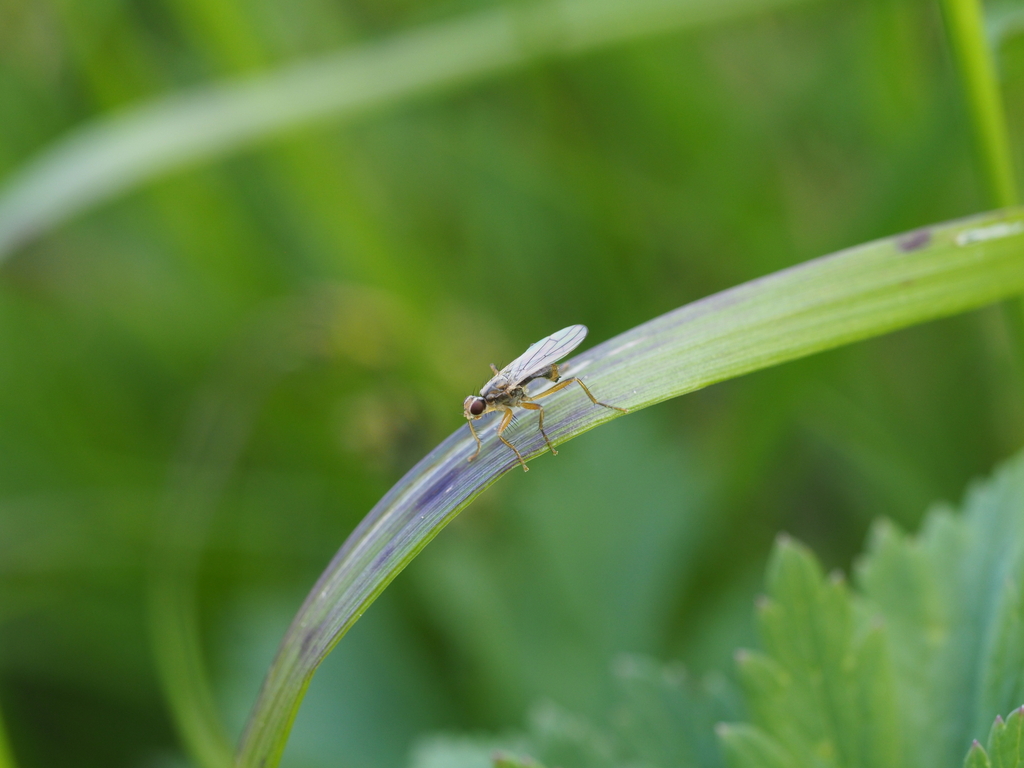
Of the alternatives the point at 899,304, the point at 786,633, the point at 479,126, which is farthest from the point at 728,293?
the point at 479,126

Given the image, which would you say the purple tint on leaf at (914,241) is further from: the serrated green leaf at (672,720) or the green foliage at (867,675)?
the serrated green leaf at (672,720)

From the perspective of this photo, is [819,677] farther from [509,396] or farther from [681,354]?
[509,396]

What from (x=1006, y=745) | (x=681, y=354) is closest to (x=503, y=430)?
(x=681, y=354)

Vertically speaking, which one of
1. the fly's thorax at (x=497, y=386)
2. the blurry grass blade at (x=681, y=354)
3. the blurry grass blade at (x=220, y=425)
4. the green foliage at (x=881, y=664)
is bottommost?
the green foliage at (x=881, y=664)

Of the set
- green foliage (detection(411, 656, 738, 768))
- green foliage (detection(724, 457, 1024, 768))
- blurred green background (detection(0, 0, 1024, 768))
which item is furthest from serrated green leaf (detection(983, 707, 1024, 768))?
blurred green background (detection(0, 0, 1024, 768))

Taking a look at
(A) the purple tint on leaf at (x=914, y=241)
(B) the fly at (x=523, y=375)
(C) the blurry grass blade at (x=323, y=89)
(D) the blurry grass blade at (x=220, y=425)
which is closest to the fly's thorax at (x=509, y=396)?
(B) the fly at (x=523, y=375)

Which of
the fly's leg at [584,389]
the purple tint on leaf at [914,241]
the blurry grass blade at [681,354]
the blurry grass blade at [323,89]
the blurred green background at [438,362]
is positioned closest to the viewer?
the blurry grass blade at [681,354]
